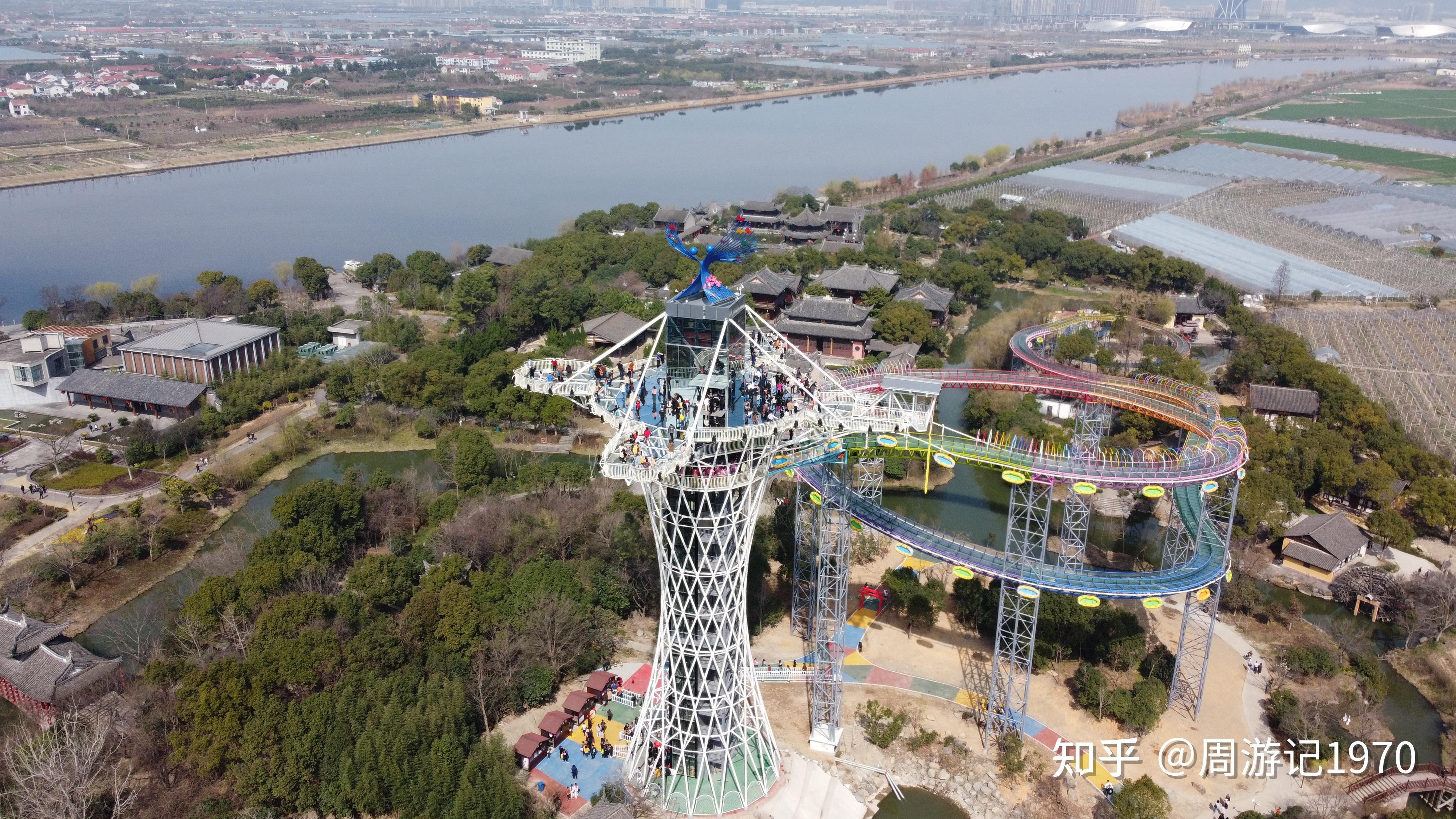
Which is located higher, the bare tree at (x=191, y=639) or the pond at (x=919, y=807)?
the bare tree at (x=191, y=639)

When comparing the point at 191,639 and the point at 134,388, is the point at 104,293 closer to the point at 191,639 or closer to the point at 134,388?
the point at 134,388

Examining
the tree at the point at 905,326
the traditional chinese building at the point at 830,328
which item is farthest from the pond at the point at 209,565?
the tree at the point at 905,326

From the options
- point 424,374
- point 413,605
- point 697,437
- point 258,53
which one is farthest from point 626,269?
point 258,53

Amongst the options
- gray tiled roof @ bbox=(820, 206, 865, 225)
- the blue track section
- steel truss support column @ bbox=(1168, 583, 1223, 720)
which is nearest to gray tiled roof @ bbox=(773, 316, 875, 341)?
gray tiled roof @ bbox=(820, 206, 865, 225)

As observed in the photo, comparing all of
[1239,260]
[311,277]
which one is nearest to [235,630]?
[311,277]

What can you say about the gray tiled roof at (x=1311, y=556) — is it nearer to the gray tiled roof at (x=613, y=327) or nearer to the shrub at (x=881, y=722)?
the shrub at (x=881, y=722)
